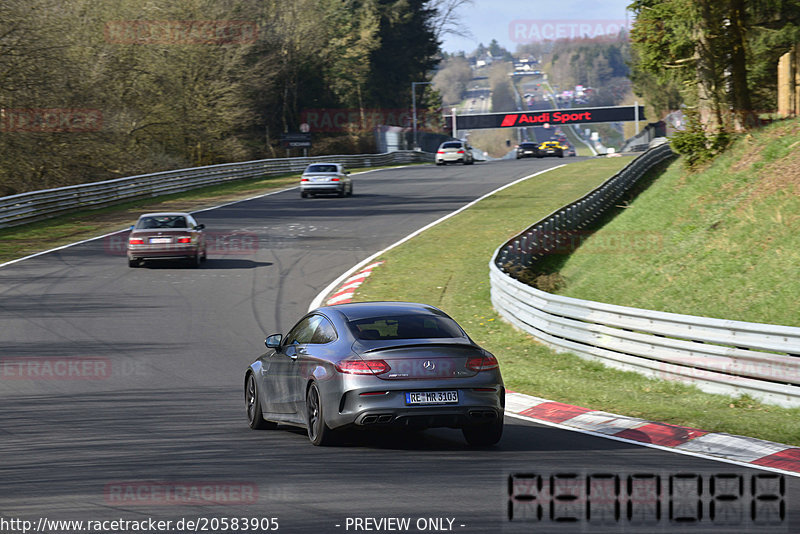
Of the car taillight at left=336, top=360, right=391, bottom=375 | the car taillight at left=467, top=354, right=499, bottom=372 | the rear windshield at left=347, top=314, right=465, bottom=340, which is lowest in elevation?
the car taillight at left=467, top=354, right=499, bottom=372

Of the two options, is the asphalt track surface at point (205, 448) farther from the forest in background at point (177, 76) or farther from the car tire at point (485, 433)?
the forest in background at point (177, 76)

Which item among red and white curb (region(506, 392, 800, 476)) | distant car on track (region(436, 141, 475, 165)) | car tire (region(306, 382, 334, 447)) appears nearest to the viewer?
red and white curb (region(506, 392, 800, 476))

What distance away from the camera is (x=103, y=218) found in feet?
120

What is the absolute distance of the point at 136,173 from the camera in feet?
160

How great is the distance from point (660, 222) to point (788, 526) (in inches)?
873

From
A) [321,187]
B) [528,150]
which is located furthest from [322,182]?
[528,150]

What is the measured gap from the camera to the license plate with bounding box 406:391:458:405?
899 centimetres

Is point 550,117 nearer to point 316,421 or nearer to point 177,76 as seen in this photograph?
point 177,76

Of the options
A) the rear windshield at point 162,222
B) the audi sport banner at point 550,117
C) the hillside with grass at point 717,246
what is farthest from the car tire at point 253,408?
the audi sport banner at point 550,117

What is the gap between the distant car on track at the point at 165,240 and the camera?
25.3 meters

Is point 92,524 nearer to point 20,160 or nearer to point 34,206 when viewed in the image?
point 34,206

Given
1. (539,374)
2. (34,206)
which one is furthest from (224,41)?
(539,374)

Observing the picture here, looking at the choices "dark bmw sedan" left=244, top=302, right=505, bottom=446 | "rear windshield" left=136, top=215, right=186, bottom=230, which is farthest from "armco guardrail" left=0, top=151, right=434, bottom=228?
"dark bmw sedan" left=244, top=302, right=505, bottom=446

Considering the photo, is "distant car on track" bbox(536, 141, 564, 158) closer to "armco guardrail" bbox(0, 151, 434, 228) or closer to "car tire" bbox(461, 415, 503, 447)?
"armco guardrail" bbox(0, 151, 434, 228)
